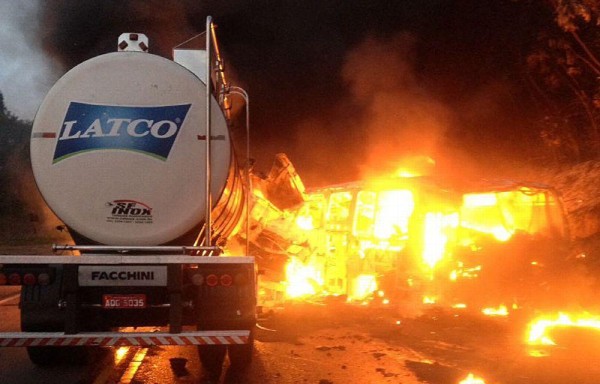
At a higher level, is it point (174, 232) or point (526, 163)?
point (526, 163)

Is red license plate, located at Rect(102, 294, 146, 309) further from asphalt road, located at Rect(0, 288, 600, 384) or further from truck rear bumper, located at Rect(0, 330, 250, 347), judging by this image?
asphalt road, located at Rect(0, 288, 600, 384)

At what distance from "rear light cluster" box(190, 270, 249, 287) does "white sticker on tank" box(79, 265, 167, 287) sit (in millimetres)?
308

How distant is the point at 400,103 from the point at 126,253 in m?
11.7

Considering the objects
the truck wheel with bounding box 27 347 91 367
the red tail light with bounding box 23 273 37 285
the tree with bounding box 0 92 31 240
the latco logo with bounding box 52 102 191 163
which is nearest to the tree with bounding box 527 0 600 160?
the latco logo with bounding box 52 102 191 163

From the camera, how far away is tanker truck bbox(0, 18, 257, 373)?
4.68 meters

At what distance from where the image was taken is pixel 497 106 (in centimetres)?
1444

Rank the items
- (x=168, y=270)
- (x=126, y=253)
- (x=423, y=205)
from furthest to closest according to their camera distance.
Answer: (x=423, y=205) < (x=126, y=253) < (x=168, y=270)

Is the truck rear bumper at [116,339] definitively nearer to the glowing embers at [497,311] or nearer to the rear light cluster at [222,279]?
the rear light cluster at [222,279]

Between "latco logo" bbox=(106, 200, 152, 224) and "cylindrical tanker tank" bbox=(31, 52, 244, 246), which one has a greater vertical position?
"cylindrical tanker tank" bbox=(31, 52, 244, 246)

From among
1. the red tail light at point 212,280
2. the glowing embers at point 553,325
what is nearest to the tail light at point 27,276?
the red tail light at point 212,280

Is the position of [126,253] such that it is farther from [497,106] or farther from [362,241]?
[497,106]

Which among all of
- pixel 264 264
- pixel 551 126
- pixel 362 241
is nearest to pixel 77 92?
pixel 264 264

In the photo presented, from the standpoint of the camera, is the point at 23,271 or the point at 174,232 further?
the point at 174,232

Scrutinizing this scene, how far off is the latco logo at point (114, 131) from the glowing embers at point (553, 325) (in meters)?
4.80
